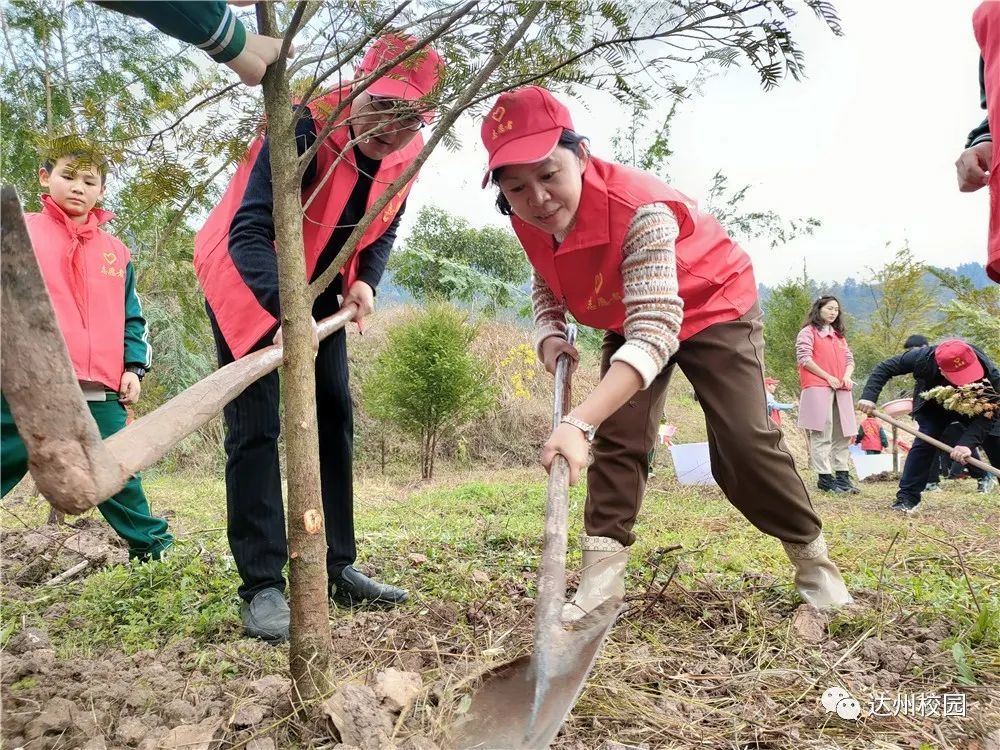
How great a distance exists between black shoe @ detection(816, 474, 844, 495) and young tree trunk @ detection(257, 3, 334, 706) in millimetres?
7336

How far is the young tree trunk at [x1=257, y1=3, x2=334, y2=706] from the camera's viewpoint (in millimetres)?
1560

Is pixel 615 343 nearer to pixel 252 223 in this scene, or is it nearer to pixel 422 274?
pixel 252 223

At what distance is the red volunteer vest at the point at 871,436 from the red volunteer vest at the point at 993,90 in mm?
12806

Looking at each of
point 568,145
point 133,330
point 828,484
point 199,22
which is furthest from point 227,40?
point 828,484

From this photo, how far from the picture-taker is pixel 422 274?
18109mm

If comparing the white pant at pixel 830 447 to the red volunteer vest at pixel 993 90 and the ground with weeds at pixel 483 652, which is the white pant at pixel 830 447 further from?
the red volunteer vest at pixel 993 90

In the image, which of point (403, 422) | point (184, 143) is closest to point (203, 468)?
point (403, 422)

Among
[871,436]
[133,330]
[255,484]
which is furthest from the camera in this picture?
[871,436]

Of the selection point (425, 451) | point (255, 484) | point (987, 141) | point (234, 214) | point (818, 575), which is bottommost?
point (425, 451)

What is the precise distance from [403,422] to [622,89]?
25.4 feet

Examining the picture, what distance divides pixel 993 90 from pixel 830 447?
658cm

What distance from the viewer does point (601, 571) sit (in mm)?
2381

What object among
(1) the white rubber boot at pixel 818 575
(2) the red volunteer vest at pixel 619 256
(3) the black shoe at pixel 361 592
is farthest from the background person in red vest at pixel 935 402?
(3) the black shoe at pixel 361 592

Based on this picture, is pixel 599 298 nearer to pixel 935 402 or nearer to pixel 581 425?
pixel 581 425
